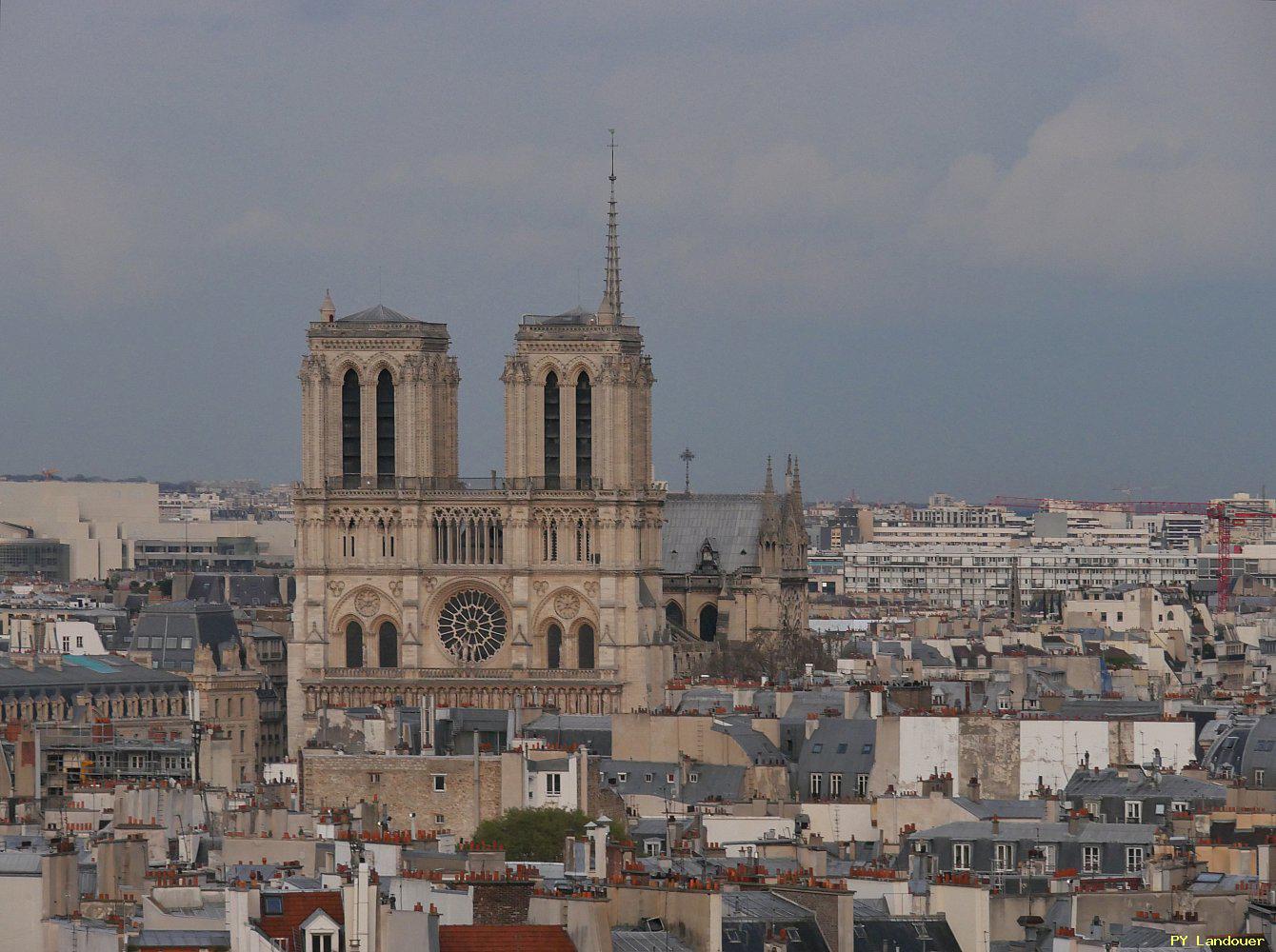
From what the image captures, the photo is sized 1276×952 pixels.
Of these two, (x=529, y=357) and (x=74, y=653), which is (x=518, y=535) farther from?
(x=74, y=653)

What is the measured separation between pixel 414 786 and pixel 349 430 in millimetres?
51501

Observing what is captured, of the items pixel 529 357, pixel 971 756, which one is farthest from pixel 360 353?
pixel 971 756

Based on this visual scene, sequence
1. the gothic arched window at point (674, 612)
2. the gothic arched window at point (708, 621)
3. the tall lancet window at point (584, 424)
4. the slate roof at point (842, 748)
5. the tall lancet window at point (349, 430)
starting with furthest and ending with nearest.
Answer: the gothic arched window at point (708, 621) → the gothic arched window at point (674, 612) → the tall lancet window at point (349, 430) → the tall lancet window at point (584, 424) → the slate roof at point (842, 748)

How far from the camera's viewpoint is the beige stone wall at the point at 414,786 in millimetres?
84750

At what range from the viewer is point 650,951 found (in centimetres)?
5394

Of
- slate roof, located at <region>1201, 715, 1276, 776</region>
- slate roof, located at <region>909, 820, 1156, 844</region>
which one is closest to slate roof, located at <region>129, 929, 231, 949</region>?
slate roof, located at <region>909, 820, 1156, 844</region>

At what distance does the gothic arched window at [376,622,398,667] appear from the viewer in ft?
453

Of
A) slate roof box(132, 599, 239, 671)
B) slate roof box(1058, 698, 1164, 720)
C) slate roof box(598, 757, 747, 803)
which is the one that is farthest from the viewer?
slate roof box(132, 599, 239, 671)

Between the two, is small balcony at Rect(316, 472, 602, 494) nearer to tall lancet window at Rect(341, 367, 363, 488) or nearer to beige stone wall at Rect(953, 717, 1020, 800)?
tall lancet window at Rect(341, 367, 363, 488)

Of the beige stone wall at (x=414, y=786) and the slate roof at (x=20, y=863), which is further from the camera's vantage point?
the beige stone wall at (x=414, y=786)

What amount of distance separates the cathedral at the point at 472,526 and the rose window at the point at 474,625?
5cm

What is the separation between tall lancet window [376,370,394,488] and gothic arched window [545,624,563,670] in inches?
233

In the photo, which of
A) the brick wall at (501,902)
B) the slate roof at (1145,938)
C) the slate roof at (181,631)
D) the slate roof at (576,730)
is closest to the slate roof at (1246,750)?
the slate roof at (576,730)

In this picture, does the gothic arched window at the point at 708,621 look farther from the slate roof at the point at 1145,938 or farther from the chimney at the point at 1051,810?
the slate roof at the point at 1145,938
